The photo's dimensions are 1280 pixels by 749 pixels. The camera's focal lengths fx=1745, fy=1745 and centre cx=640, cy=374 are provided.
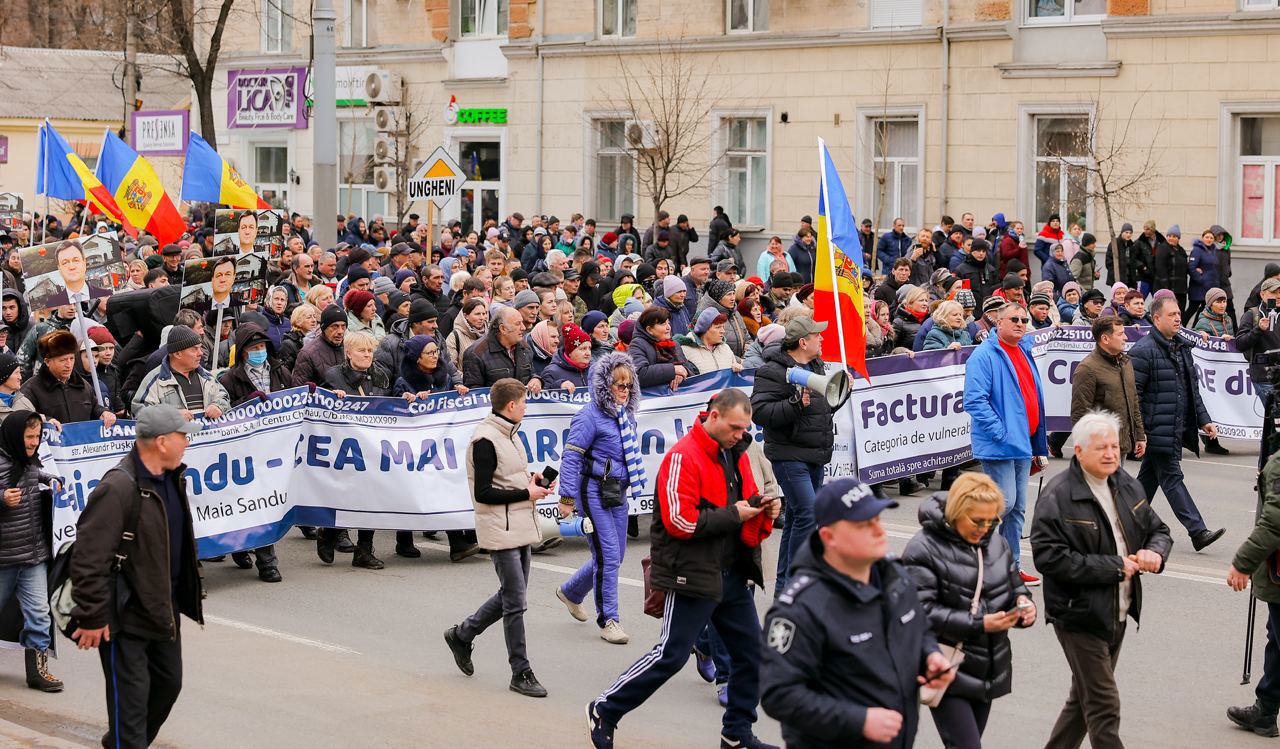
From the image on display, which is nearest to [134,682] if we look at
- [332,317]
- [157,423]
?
[157,423]

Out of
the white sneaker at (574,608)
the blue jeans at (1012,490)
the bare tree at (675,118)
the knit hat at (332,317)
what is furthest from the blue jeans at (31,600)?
the bare tree at (675,118)

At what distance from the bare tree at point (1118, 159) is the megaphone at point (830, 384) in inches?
802

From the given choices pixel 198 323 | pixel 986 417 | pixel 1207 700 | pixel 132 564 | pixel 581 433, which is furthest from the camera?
pixel 198 323

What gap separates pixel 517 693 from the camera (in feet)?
30.6

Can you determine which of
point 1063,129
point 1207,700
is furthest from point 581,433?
point 1063,129

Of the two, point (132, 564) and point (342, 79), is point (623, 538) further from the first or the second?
point (342, 79)

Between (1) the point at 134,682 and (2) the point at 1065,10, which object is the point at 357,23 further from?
(1) the point at 134,682

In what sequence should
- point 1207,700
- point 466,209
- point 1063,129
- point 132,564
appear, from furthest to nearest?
point 466,209 → point 1063,129 → point 1207,700 → point 132,564

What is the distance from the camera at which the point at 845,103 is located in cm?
3406

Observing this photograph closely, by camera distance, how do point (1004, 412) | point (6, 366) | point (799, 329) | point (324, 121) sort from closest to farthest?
point (6, 366)
point (799, 329)
point (1004, 412)
point (324, 121)

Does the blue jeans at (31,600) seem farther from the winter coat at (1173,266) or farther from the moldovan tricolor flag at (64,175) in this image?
the winter coat at (1173,266)

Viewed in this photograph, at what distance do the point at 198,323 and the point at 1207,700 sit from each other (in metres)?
7.18

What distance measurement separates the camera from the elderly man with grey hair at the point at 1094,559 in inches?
290

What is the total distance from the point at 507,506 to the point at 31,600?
2.62 meters
